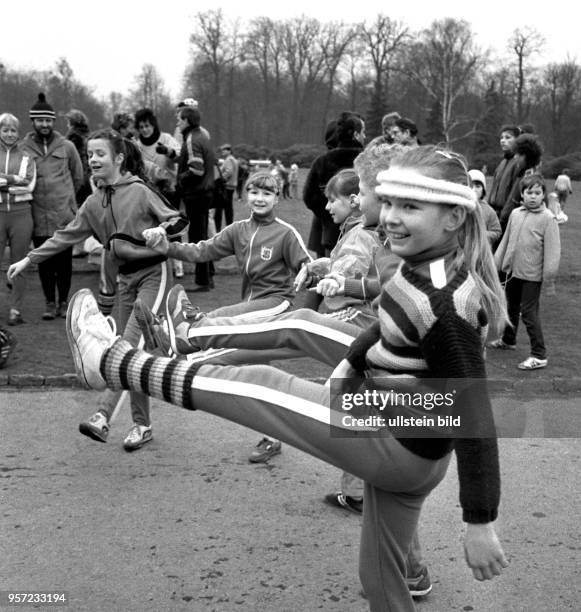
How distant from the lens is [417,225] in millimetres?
2445

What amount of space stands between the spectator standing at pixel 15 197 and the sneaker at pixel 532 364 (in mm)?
4958

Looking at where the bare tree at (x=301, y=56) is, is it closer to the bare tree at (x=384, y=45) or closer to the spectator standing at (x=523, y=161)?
the bare tree at (x=384, y=45)

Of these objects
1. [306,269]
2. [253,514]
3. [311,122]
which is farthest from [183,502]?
[311,122]

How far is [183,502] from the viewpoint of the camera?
13.6 ft

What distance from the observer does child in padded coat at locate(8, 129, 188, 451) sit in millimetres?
4820

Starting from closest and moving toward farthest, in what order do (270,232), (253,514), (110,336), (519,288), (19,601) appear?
(110,336) < (19,601) < (253,514) < (270,232) < (519,288)

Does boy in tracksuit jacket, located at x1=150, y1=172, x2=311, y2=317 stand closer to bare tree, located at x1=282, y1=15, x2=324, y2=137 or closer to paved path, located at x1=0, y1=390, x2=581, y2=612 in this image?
paved path, located at x1=0, y1=390, x2=581, y2=612

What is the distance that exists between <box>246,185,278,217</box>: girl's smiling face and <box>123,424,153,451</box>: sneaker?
152 cm

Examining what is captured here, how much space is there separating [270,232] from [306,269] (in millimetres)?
787

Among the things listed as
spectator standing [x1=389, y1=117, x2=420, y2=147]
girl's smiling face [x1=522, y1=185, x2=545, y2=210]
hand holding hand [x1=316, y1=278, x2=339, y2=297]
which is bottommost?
hand holding hand [x1=316, y1=278, x2=339, y2=297]

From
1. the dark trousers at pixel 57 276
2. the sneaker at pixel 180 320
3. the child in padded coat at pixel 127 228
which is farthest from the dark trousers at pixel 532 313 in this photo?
the dark trousers at pixel 57 276

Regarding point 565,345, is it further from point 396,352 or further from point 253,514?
point 396,352

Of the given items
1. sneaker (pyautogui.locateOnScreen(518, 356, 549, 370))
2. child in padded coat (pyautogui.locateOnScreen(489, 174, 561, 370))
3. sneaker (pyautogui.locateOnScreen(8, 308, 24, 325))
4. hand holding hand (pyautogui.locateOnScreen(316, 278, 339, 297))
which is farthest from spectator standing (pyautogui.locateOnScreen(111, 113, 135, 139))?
hand holding hand (pyautogui.locateOnScreen(316, 278, 339, 297))

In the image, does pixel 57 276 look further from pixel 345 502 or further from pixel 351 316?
pixel 351 316
